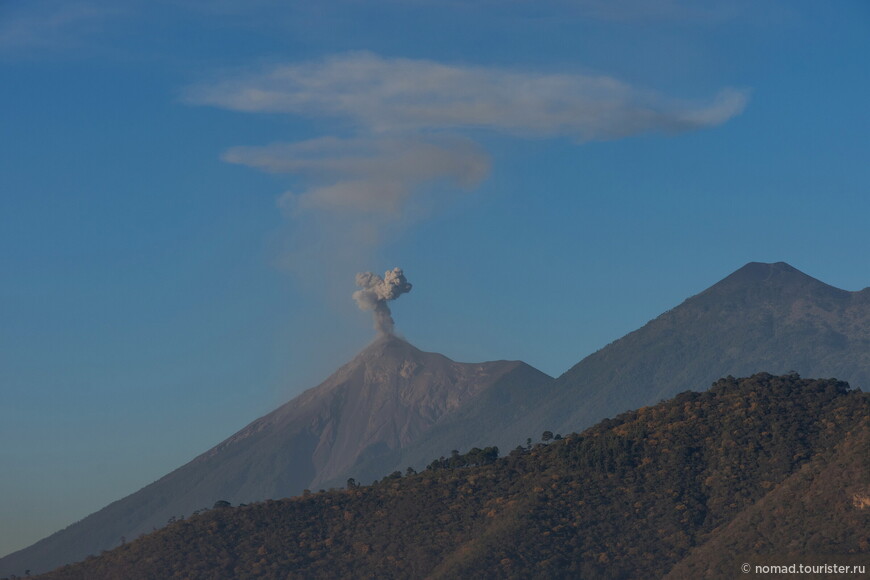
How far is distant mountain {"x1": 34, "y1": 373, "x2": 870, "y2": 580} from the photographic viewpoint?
505 ft

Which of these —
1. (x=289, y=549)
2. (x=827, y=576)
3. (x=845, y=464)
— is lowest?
(x=827, y=576)

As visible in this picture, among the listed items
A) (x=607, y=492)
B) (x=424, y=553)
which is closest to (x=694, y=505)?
(x=607, y=492)

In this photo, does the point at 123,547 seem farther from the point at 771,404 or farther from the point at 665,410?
the point at 771,404

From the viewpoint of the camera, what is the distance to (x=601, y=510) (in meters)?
172

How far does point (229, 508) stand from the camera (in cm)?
19612

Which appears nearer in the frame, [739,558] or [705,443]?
[739,558]

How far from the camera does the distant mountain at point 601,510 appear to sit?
154 m

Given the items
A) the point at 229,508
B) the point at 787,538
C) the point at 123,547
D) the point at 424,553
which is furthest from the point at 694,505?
the point at 123,547

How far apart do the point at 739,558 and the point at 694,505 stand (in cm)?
2335

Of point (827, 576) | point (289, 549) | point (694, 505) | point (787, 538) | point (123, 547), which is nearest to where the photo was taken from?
point (827, 576)

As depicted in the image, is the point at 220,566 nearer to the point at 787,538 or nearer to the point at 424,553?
the point at 424,553

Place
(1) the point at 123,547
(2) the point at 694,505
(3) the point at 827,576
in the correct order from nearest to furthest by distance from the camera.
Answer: (3) the point at 827,576
(2) the point at 694,505
(1) the point at 123,547

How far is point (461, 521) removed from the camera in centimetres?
17688

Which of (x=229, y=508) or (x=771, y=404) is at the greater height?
(x=229, y=508)
